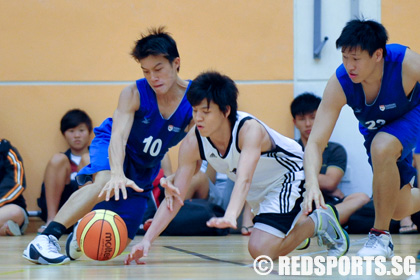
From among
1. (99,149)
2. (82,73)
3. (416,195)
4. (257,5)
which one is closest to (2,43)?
(82,73)

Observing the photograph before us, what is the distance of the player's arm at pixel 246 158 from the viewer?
3.21 metres

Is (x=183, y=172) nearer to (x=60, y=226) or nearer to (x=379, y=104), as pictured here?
(x=60, y=226)

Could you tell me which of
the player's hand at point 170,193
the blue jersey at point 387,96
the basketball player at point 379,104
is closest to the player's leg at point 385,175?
the basketball player at point 379,104

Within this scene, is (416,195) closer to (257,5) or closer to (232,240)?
(232,240)

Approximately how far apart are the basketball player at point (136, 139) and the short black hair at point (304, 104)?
2.29m

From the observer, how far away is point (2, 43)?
7.13 metres

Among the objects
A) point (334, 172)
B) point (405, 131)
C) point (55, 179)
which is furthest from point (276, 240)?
point (55, 179)

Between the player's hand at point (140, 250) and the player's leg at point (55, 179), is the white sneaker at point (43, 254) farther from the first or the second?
the player's leg at point (55, 179)

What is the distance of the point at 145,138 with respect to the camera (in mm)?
4395

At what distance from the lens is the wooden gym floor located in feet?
9.81

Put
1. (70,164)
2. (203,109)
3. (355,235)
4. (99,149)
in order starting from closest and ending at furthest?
(203,109)
(99,149)
(355,235)
(70,164)

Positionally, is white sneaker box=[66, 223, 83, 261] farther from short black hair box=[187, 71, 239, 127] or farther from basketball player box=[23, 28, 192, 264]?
short black hair box=[187, 71, 239, 127]

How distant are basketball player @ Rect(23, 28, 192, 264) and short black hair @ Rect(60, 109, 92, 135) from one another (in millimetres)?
2155

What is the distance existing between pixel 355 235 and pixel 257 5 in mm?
2745
